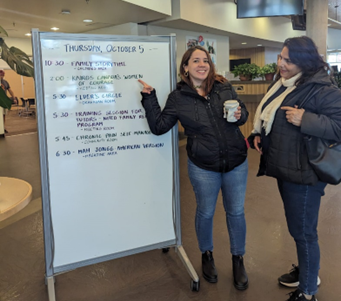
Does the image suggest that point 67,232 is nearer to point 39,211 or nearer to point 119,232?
point 119,232

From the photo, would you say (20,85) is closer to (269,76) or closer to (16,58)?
(269,76)

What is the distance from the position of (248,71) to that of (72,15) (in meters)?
3.83

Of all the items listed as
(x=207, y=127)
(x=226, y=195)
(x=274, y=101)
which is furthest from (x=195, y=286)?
(x=274, y=101)

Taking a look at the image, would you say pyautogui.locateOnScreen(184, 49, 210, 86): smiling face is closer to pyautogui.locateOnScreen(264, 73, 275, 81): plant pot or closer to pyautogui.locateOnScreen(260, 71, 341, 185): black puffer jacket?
pyautogui.locateOnScreen(260, 71, 341, 185): black puffer jacket

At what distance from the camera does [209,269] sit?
84.7 inches

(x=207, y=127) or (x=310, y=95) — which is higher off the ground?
(x=310, y=95)

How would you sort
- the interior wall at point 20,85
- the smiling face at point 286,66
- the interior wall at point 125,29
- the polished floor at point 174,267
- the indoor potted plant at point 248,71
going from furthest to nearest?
1. the interior wall at point 20,85
2. the interior wall at point 125,29
3. the indoor potted plant at point 248,71
4. the polished floor at point 174,267
5. the smiling face at point 286,66

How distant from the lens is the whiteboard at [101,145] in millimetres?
1745

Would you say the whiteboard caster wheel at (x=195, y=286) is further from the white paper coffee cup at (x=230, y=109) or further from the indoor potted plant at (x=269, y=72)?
the indoor potted plant at (x=269, y=72)

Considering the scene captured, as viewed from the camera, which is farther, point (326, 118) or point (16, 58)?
point (16, 58)

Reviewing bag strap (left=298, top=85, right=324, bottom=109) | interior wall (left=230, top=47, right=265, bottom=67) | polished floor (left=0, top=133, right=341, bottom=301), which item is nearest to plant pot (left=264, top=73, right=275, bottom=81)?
polished floor (left=0, top=133, right=341, bottom=301)

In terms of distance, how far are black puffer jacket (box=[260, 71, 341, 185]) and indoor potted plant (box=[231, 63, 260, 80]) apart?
4.54 metres

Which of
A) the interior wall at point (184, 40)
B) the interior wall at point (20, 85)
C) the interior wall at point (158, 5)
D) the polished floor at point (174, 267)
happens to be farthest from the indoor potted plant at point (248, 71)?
the interior wall at point (20, 85)

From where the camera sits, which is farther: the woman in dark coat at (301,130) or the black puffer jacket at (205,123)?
the black puffer jacket at (205,123)
